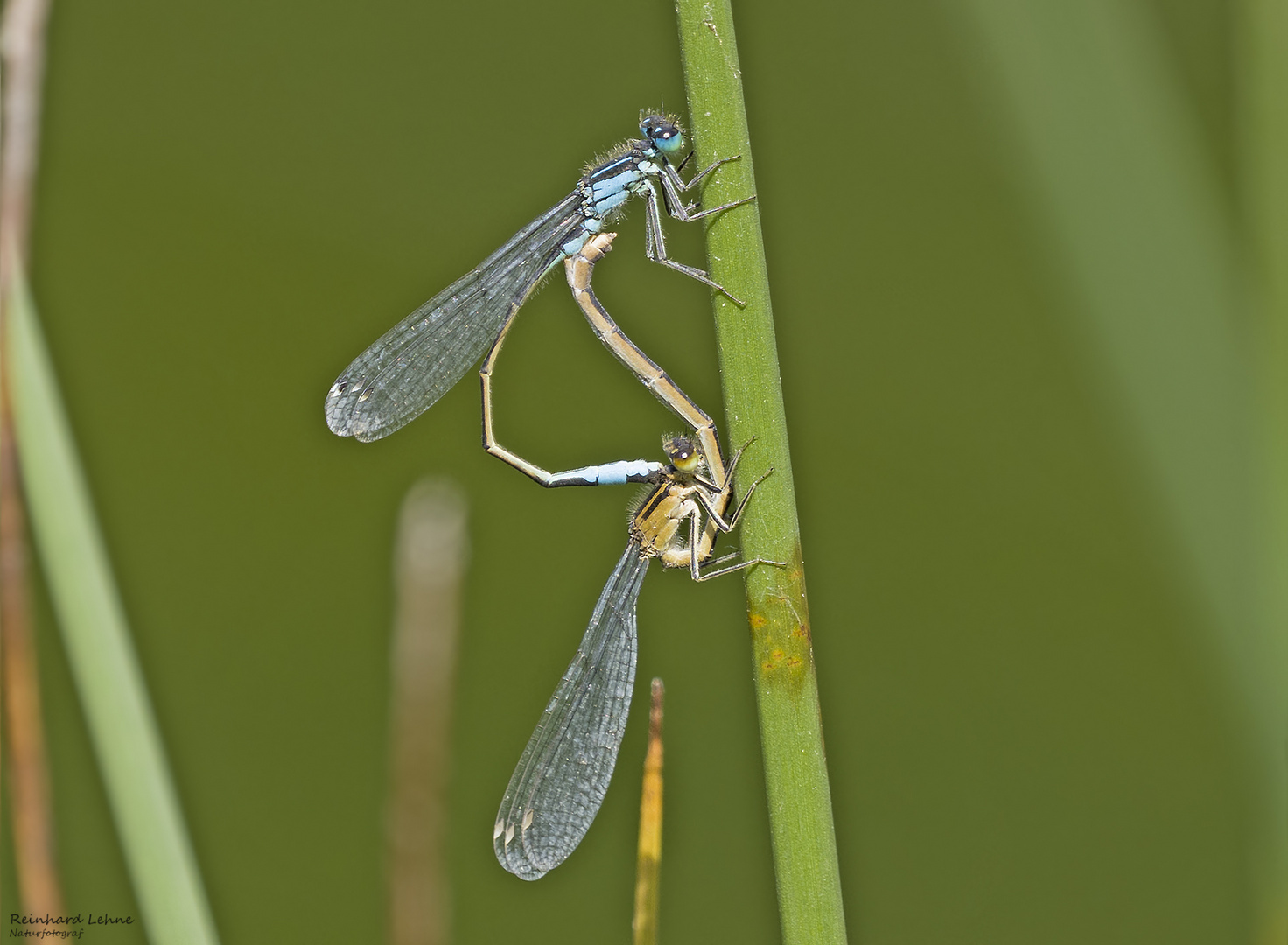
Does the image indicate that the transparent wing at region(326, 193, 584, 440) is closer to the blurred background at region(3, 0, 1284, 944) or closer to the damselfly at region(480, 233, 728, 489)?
the damselfly at region(480, 233, 728, 489)

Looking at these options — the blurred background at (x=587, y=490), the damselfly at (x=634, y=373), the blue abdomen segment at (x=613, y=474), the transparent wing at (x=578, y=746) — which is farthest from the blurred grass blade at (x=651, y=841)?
the blurred background at (x=587, y=490)

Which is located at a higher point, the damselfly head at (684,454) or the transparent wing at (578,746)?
the damselfly head at (684,454)

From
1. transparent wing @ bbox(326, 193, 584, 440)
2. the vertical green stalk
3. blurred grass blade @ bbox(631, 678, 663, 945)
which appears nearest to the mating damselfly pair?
transparent wing @ bbox(326, 193, 584, 440)

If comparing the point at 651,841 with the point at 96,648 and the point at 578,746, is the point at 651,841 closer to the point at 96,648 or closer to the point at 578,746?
the point at 96,648

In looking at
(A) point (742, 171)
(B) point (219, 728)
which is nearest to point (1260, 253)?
(A) point (742, 171)

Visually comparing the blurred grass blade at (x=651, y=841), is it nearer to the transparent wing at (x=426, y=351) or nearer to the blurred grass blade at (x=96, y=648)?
the blurred grass blade at (x=96, y=648)

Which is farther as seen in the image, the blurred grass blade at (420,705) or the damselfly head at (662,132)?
the damselfly head at (662,132)
